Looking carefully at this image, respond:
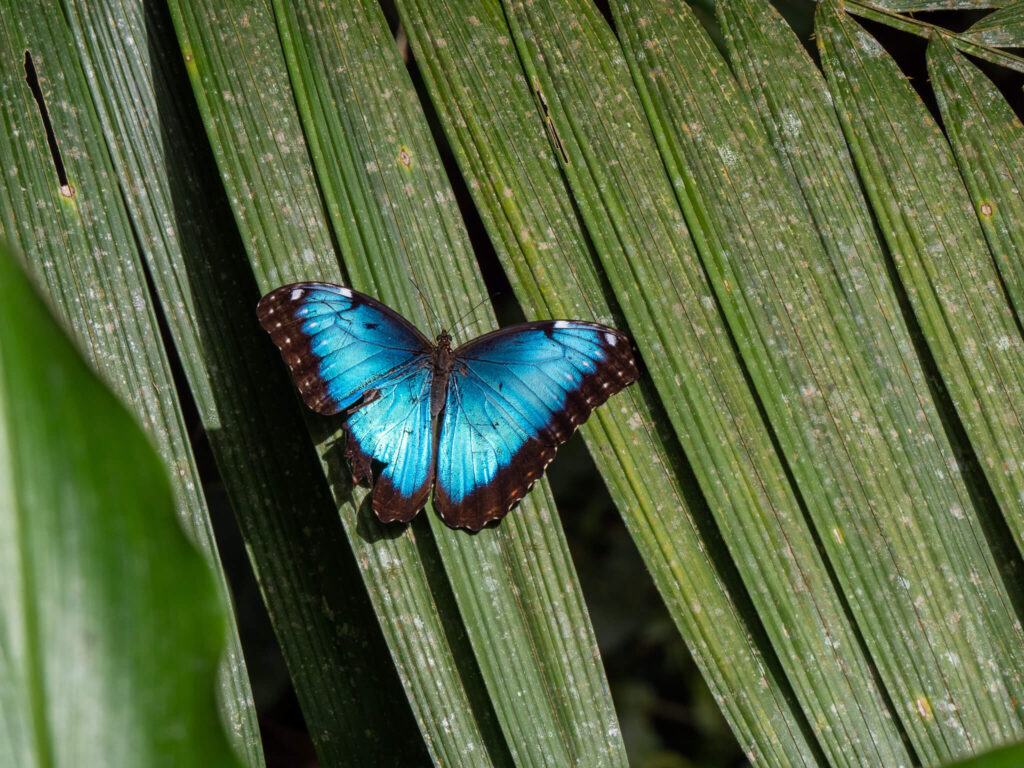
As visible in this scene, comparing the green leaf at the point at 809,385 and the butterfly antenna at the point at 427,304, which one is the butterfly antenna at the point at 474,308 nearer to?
the butterfly antenna at the point at 427,304

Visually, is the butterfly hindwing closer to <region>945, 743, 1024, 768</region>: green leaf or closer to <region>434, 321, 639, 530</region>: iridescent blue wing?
<region>434, 321, 639, 530</region>: iridescent blue wing

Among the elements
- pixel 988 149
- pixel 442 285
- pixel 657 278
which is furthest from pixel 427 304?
pixel 988 149

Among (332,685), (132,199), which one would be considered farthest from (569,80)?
(332,685)

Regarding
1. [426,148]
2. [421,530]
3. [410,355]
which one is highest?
[426,148]

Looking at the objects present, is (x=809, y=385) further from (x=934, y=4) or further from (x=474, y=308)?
(x=934, y=4)

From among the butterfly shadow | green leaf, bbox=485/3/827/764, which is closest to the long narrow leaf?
the butterfly shadow

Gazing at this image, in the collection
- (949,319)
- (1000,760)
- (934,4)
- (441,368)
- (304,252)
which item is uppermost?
(934,4)

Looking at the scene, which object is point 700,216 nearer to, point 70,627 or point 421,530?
point 421,530
